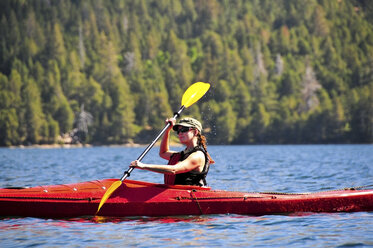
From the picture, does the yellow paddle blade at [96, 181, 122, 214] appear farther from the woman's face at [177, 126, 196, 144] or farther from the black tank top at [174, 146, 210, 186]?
the woman's face at [177, 126, 196, 144]

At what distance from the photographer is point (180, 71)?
115 m

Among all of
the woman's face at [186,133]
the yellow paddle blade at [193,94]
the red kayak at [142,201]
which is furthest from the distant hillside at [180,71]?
the woman's face at [186,133]

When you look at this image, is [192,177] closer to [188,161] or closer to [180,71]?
[188,161]

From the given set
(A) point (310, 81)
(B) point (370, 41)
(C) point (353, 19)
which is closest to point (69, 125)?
(A) point (310, 81)

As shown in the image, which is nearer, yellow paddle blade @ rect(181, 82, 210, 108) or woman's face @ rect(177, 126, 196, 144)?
woman's face @ rect(177, 126, 196, 144)

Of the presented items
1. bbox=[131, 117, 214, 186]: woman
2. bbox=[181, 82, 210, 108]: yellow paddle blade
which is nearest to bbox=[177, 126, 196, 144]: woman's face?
bbox=[131, 117, 214, 186]: woman

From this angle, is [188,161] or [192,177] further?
[192,177]

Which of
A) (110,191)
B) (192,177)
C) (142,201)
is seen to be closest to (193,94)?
(192,177)

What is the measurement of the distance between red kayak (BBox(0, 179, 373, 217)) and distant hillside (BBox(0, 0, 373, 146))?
78226 millimetres

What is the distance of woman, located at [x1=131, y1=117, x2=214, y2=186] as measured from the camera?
1033cm

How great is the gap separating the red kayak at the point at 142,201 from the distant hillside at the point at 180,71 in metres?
78.2

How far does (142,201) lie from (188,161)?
3.21 ft

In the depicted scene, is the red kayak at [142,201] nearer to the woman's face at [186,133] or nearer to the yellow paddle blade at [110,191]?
the yellow paddle blade at [110,191]

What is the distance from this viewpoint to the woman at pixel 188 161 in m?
10.3
